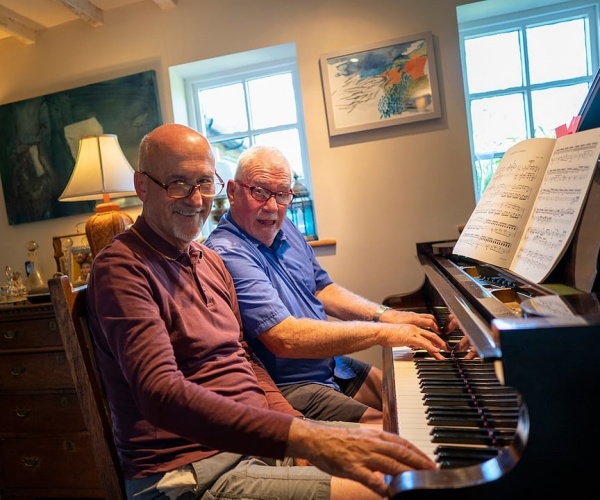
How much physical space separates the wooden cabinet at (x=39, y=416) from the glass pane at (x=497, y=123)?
235 cm

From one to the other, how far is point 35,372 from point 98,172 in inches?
37.9

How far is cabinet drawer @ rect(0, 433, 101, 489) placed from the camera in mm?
1968

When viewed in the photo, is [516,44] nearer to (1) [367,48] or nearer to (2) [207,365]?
(1) [367,48]

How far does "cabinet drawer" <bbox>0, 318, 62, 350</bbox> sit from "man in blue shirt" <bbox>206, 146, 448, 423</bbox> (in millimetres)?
1009

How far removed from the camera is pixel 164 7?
242 centimetres

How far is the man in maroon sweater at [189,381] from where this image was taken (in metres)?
0.71

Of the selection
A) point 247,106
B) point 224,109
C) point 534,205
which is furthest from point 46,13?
point 534,205

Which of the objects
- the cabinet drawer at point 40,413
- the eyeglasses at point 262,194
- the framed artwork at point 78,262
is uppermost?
the eyeglasses at point 262,194

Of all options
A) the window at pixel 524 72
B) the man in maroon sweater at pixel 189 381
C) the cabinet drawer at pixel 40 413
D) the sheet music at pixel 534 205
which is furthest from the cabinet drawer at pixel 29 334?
the window at pixel 524 72

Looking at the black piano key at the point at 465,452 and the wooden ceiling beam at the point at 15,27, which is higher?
the wooden ceiling beam at the point at 15,27

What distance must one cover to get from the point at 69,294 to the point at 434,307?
1.17 metres

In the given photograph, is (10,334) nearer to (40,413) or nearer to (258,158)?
(40,413)

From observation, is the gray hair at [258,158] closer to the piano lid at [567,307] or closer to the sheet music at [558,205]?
the sheet music at [558,205]

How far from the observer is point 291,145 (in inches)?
105
